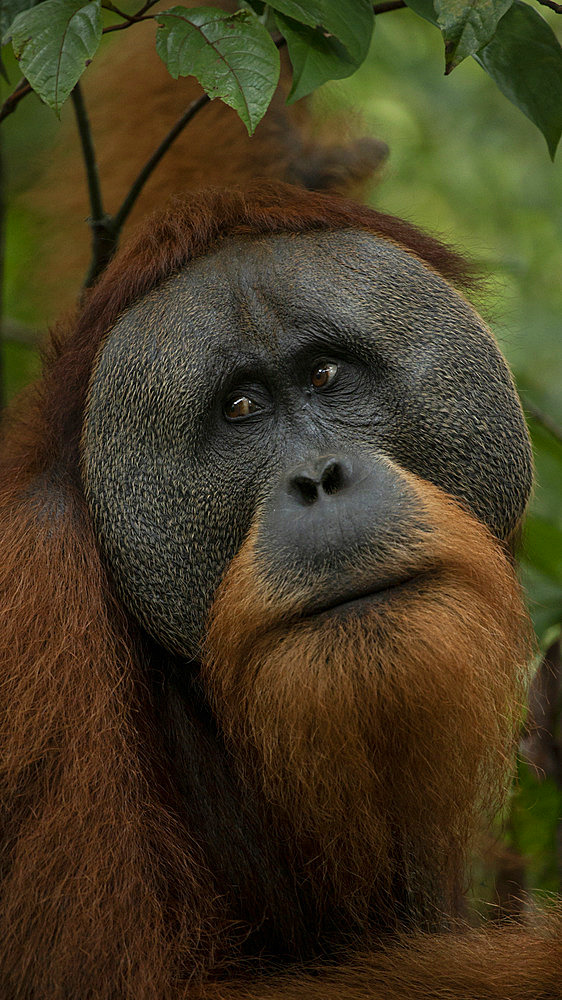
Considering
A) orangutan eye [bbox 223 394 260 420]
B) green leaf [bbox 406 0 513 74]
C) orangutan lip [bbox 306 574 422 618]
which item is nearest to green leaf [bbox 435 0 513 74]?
green leaf [bbox 406 0 513 74]

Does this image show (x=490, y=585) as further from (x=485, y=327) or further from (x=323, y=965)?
(x=323, y=965)

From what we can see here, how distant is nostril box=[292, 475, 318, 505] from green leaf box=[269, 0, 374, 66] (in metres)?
0.92

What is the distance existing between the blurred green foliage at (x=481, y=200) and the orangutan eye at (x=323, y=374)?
118 cm

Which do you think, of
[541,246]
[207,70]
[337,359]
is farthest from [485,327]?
[541,246]

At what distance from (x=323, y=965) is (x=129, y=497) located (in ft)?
3.49

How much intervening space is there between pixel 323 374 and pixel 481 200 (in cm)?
401

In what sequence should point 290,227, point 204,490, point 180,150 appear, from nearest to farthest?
point 204,490 → point 290,227 → point 180,150

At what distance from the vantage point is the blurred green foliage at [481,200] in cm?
340

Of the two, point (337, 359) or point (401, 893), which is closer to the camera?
point (337, 359)

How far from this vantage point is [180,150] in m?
3.78

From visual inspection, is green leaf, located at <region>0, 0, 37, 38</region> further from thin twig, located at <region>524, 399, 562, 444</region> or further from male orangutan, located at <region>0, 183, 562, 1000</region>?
thin twig, located at <region>524, 399, 562, 444</region>

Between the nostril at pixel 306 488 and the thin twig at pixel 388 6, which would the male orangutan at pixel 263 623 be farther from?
the thin twig at pixel 388 6

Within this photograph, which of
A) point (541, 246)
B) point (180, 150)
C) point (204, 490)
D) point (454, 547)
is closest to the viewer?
point (454, 547)

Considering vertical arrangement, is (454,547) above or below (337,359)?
below
